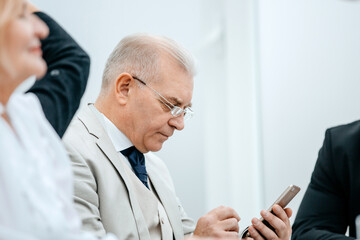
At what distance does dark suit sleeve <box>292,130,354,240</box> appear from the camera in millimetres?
1827

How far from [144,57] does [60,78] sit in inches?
29.6

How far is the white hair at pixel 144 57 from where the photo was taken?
6.37ft

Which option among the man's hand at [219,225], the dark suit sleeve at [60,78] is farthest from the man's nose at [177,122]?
the dark suit sleeve at [60,78]

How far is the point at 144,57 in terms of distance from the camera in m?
1.95

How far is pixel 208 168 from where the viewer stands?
3.70 meters

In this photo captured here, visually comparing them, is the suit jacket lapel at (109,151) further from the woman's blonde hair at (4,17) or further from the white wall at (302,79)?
the white wall at (302,79)

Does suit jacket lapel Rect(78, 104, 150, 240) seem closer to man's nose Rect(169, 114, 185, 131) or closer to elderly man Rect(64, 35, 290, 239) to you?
elderly man Rect(64, 35, 290, 239)

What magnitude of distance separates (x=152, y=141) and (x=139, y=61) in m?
0.30

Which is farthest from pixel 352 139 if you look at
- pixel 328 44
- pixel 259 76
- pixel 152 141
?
pixel 259 76

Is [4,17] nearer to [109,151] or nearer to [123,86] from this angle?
[109,151]

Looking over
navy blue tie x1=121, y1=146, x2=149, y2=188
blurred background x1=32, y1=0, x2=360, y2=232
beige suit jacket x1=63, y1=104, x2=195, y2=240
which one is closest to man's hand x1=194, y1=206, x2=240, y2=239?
beige suit jacket x1=63, y1=104, x2=195, y2=240

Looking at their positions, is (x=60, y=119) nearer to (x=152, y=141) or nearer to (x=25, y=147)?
(x=25, y=147)

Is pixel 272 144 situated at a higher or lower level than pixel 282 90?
lower

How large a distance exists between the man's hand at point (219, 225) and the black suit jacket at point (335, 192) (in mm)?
275
